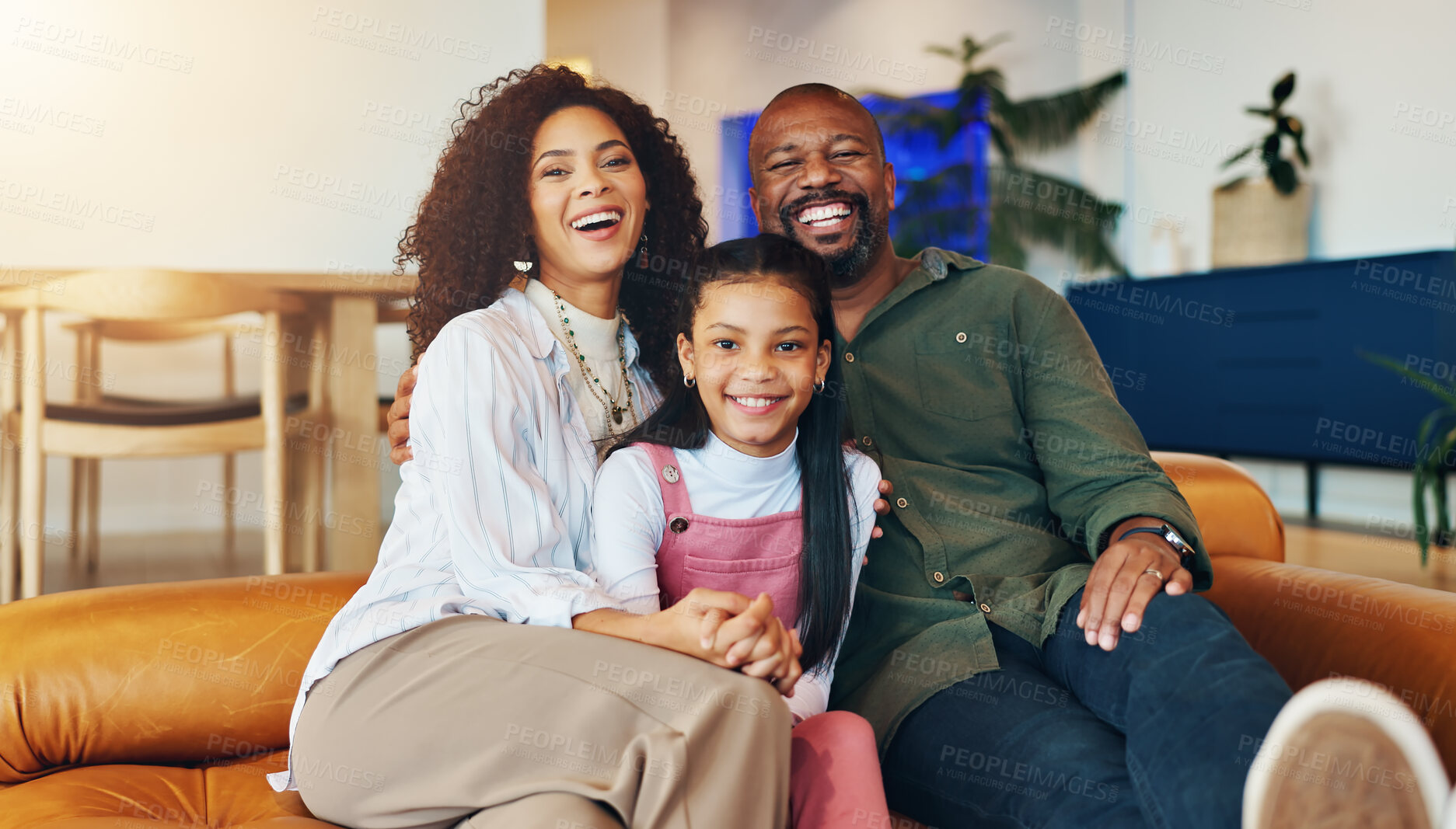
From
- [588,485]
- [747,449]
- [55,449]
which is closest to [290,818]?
[588,485]

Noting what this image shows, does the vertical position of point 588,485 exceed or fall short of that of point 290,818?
it exceeds it

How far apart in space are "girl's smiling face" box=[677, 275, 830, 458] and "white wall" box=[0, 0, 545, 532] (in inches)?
129

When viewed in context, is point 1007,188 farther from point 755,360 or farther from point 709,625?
point 709,625

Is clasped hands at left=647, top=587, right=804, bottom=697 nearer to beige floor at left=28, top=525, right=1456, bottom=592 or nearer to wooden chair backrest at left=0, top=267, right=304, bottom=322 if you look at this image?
wooden chair backrest at left=0, top=267, right=304, bottom=322

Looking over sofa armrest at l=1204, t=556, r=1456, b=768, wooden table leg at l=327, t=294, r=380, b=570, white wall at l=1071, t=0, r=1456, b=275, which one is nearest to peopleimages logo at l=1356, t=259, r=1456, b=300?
white wall at l=1071, t=0, r=1456, b=275

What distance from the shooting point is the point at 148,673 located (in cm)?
133

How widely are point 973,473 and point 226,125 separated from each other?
3.99 m

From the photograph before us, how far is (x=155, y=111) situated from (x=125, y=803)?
4.02 m

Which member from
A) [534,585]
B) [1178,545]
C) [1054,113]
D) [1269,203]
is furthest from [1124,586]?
[1054,113]

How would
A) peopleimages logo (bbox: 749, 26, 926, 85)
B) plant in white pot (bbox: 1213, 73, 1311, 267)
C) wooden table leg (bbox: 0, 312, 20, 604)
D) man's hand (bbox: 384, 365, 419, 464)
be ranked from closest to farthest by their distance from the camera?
1. man's hand (bbox: 384, 365, 419, 464)
2. wooden table leg (bbox: 0, 312, 20, 604)
3. plant in white pot (bbox: 1213, 73, 1311, 267)
4. peopleimages logo (bbox: 749, 26, 926, 85)

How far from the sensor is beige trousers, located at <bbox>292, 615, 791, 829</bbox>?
3.02ft

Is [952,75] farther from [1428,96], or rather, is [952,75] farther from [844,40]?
[1428,96]

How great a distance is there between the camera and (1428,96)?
436cm

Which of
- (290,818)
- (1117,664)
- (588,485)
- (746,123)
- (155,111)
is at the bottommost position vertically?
(290,818)
